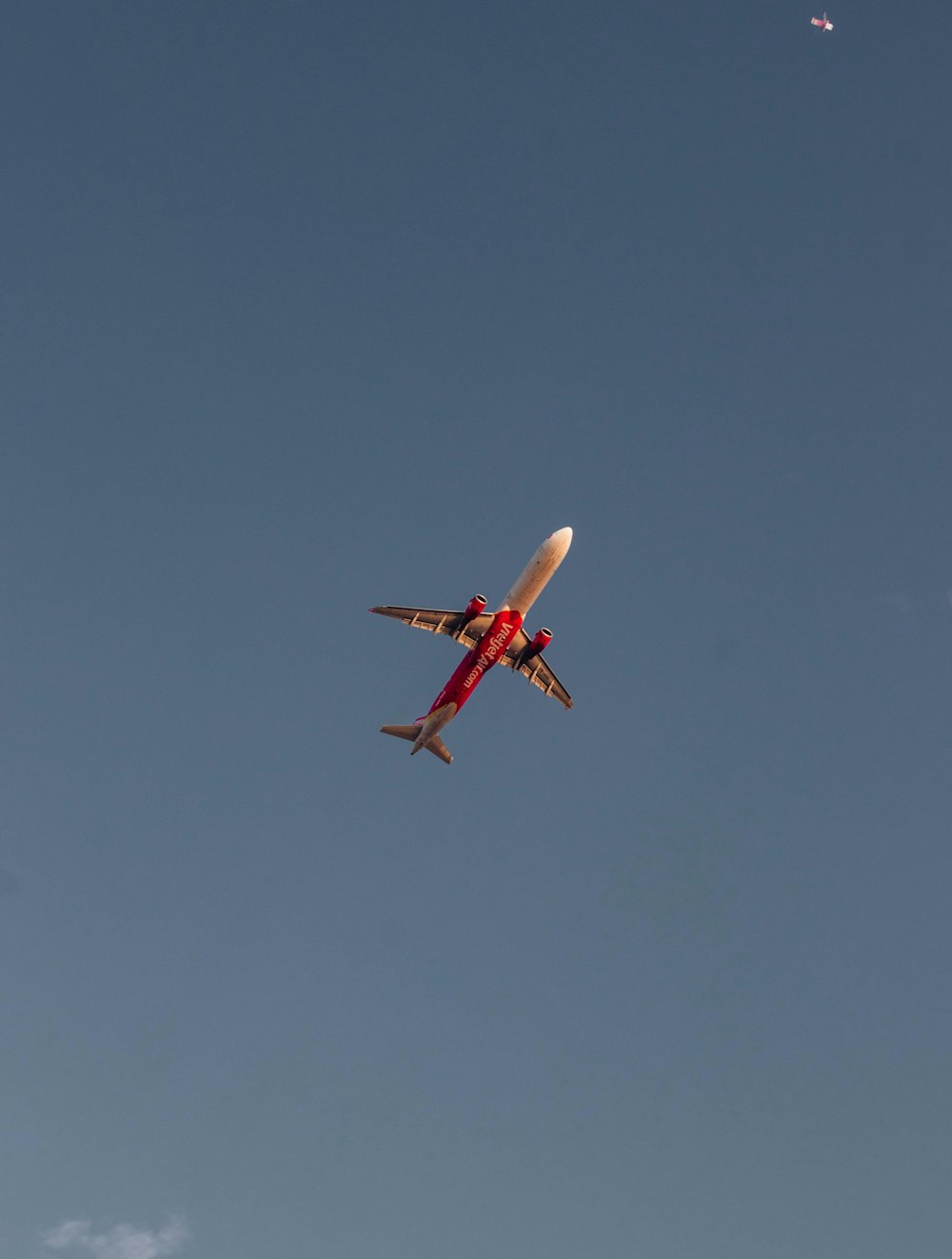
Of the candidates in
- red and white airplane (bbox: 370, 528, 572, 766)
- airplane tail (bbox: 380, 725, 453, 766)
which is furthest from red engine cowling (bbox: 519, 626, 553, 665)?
airplane tail (bbox: 380, 725, 453, 766)

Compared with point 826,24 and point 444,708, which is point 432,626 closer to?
point 444,708

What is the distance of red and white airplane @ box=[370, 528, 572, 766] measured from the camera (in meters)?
147

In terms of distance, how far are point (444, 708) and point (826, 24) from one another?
8234 centimetres

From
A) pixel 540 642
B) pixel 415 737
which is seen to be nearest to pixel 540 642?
pixel 540 642

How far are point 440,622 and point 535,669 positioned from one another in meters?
13.9

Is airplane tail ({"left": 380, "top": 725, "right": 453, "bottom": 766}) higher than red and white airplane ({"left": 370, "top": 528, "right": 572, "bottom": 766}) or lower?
lower

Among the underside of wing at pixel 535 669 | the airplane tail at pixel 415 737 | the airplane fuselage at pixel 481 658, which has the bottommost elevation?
the airplane tail at pixel 415 737

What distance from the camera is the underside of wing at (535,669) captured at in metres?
159

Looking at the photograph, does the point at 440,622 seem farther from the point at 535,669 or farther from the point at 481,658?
the point at 535,669

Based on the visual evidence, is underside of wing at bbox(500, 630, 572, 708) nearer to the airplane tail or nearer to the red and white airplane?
the red and white airplane

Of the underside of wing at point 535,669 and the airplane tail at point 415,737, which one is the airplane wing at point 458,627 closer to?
the underside of wing at point 535,669

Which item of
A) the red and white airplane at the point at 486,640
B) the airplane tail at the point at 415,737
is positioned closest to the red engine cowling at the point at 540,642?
the red and white airplane at the point at 486,640

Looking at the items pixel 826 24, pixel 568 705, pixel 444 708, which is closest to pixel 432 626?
pixel 444 708

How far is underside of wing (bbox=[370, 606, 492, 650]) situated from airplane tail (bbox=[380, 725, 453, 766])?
11725 mm
